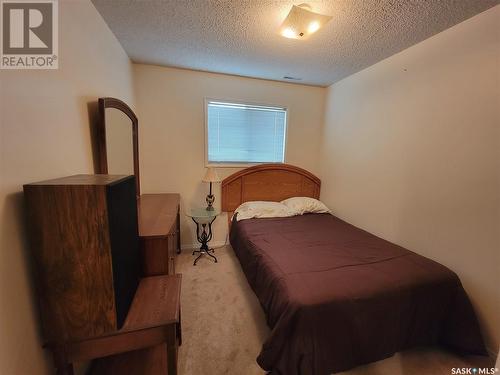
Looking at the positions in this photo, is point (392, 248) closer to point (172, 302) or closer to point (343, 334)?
point (343, 334)

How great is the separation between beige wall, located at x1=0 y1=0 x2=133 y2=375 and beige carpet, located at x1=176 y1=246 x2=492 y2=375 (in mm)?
877

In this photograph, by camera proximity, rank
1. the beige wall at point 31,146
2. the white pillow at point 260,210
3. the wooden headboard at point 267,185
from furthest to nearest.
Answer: the wooden headboard at point 267,185, the white pillow at point 260,210, the beige wall at point 31,146

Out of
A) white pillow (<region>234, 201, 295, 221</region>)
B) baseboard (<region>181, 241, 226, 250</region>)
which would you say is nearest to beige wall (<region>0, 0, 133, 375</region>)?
white pillow (<region>234, 201, 295, 221</region>)

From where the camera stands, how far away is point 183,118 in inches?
112

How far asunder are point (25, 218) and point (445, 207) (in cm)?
268

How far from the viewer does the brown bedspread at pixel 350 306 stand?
128 centimetres

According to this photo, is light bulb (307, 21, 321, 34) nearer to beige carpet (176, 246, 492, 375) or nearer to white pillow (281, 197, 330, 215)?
white pillow (281, 197, 330, 215)

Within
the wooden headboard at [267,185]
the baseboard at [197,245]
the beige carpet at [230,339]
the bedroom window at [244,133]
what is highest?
the bedroom window at [244,133]

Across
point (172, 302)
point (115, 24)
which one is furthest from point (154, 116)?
point (172, 302)

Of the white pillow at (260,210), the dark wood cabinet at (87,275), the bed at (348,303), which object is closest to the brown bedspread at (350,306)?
the bed at (348,303)

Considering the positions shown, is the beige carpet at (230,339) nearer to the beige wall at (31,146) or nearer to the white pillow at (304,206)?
the beige wall at (31,146)

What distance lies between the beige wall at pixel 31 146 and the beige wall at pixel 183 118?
4.36 ft

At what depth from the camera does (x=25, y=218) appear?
0.87 metres

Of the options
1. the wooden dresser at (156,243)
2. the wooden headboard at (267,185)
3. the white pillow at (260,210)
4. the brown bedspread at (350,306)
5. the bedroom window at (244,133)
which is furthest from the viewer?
the wooden headboard at (267,185)
